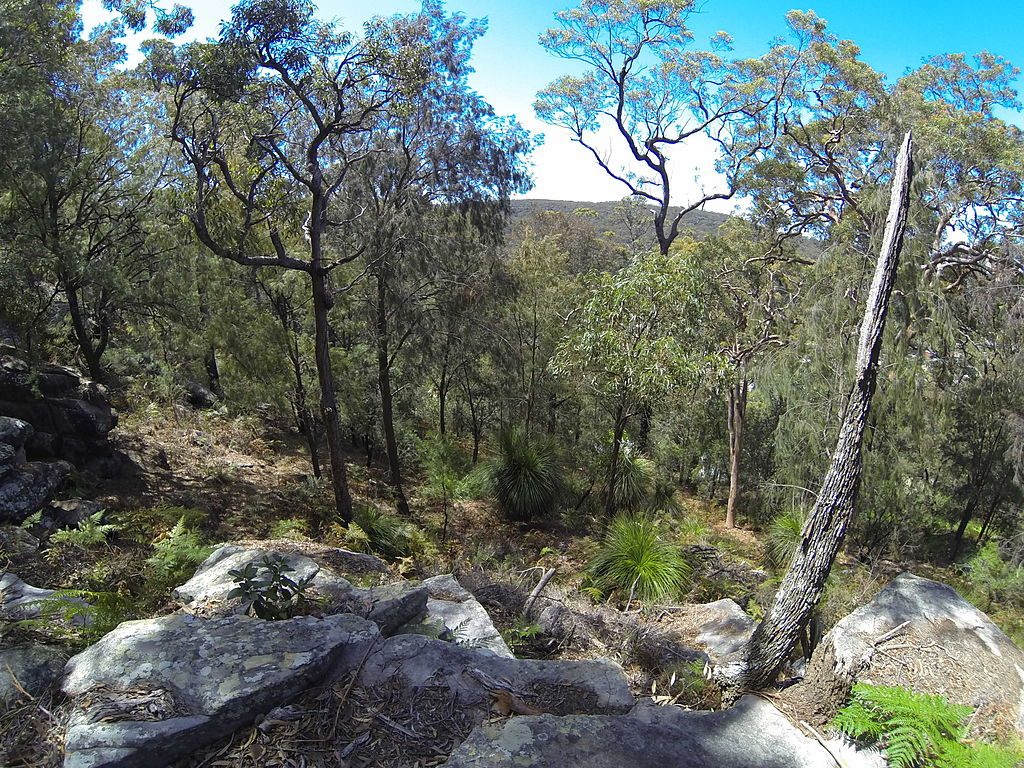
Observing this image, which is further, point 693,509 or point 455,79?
point 693,509

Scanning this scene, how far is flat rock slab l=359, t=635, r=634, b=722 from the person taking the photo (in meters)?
3.17

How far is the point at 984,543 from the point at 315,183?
16623 millimetres

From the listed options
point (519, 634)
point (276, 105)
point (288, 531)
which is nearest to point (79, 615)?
point (519, 634)

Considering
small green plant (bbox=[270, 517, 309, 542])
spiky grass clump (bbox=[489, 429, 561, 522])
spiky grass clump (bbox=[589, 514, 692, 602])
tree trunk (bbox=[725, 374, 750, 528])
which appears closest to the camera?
spiky grass clump (bbox=[589, 514, 692, 602])

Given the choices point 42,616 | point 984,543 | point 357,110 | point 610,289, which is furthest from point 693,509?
point 42,616

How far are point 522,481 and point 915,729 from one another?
993 cm

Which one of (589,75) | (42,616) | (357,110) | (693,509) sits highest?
(589,75)

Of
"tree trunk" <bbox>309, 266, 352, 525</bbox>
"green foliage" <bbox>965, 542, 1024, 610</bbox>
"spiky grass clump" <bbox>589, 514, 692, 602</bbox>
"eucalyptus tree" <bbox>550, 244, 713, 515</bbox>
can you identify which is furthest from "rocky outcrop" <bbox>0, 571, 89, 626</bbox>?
"green foliage" <bbox>965, 542, 1024, 610</bbox>

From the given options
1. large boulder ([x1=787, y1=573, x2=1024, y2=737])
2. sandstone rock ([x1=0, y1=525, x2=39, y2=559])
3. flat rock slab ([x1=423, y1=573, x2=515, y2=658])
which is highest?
large boulder ([x1=787, y1=573, x2=1024, y2=737])

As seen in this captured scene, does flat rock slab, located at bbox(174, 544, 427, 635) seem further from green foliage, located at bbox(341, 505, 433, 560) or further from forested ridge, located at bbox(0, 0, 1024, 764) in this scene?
green foliage, located at bbox(341, 505, 433, 560)

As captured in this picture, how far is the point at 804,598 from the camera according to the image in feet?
13.6

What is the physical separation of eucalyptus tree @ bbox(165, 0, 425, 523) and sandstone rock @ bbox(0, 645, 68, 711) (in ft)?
18.9

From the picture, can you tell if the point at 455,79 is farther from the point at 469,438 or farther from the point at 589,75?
the point at 469,438

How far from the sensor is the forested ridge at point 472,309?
7.77 meters
